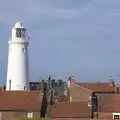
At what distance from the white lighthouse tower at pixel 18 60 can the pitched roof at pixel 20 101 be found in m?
8.70

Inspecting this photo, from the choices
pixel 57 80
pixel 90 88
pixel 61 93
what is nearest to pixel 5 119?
pixel 90 88

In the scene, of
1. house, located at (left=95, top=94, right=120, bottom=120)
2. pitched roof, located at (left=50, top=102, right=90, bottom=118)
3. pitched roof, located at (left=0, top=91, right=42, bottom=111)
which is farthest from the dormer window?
house, located at (left=95, top=94, right=120, bottom=120)

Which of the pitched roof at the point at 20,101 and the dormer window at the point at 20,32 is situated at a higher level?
the dormer window at the point at 20,32

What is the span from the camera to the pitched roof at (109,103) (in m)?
73.3

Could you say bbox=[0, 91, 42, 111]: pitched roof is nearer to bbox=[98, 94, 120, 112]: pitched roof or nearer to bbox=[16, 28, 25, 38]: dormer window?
bbox=[98, 94, 120, 112]: pitched roof

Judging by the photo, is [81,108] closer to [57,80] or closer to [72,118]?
[72,118]

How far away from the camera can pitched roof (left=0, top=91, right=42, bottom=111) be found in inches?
2881

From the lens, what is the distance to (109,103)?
7481 cm

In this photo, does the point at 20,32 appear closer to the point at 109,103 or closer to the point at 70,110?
the point at 109,103

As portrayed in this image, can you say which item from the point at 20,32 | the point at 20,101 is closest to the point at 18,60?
the point at 20,32

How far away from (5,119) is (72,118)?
7.03 m

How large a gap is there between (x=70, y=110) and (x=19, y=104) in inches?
230

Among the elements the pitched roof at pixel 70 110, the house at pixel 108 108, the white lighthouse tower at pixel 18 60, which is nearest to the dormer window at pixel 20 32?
the white lighthouse tower at pixel 18 60

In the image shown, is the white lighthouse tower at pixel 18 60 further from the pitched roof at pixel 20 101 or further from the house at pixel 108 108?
the house at pixel 108 108
